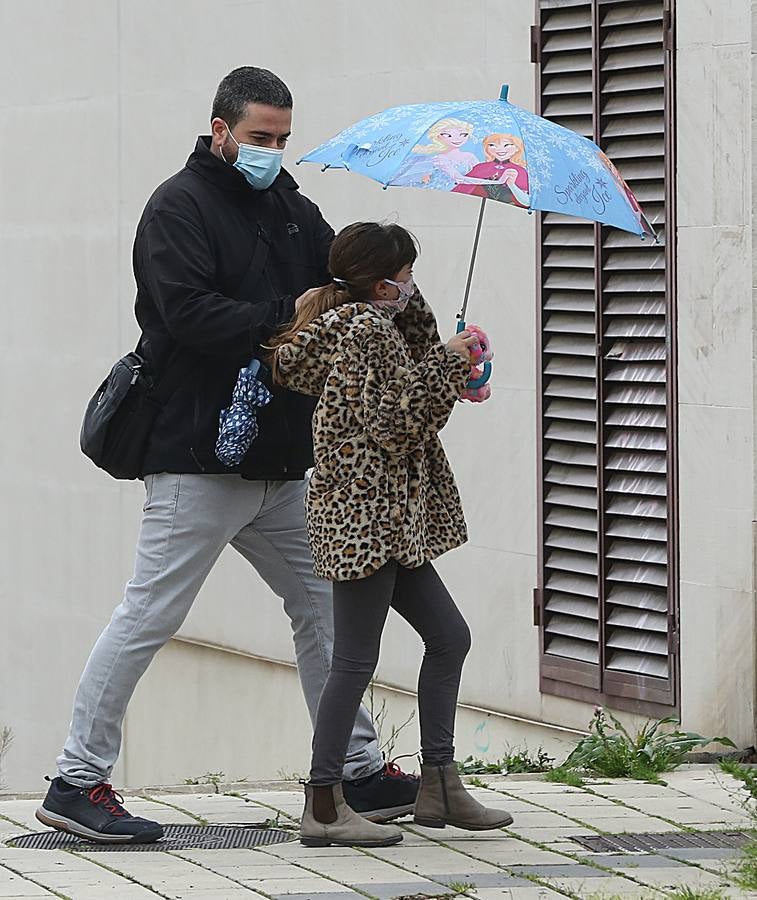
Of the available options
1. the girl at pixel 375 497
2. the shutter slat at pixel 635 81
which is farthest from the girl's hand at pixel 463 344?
→ the shutter slat at pixel 635 81

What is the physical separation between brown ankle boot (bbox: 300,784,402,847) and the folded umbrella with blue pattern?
0.89 metres

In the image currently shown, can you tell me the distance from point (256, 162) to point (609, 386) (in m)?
2.69

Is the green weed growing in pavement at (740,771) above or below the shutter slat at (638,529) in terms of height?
below

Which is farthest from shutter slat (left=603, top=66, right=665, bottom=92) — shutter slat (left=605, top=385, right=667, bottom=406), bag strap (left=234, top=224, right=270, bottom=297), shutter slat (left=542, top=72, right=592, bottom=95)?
bag strap (left=234, top=224, right=270, bottom=297)

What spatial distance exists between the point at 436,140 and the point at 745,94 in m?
2.16

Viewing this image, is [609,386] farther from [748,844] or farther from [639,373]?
[748,844]

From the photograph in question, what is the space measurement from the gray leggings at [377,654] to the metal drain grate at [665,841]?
18.2 inches

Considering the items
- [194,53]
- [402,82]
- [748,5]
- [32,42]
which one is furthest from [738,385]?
[32,42]

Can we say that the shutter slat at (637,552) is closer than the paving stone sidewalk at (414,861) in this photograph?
No

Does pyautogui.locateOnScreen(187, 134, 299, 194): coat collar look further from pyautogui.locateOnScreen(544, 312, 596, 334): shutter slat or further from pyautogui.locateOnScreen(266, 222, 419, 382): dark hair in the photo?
pyautogui.locateOnScreen(544, 312, 596, 334): shutter slat

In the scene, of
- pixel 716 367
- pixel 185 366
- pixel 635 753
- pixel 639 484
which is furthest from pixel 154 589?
pixel 639 484

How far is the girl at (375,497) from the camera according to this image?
5156 mm

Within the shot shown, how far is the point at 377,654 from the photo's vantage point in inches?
211

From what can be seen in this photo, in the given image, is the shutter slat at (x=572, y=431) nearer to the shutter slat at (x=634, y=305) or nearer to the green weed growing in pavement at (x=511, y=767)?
the shutter slat at (x=634, y=305)
